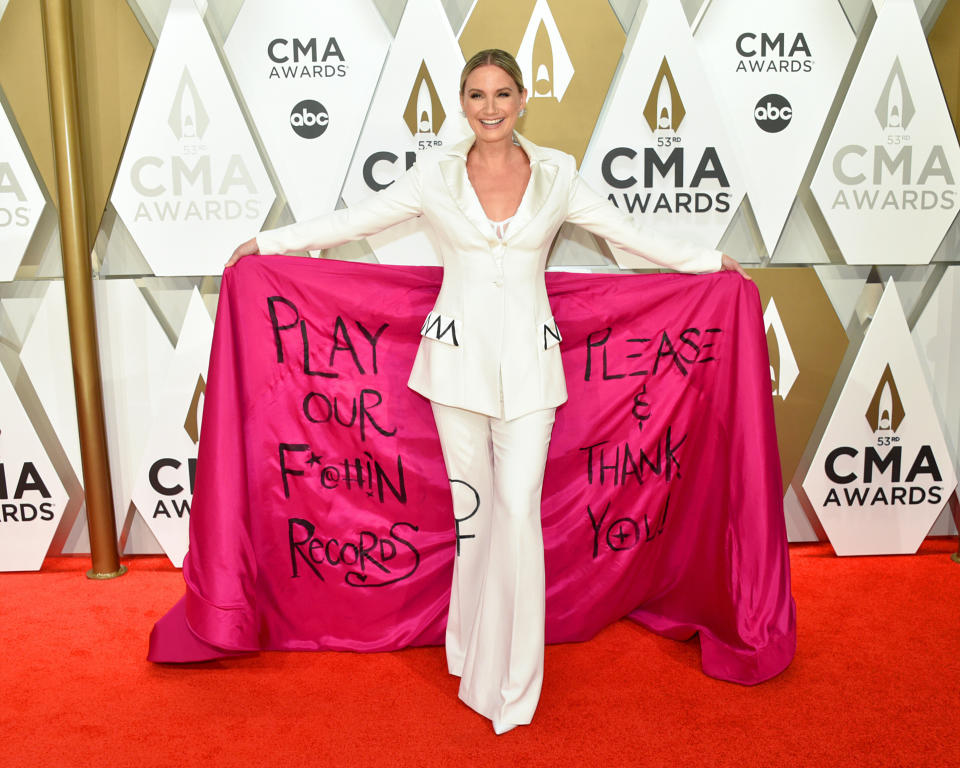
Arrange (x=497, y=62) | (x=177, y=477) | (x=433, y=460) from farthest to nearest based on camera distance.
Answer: (x=177, y=477), (x=433, y=460), (x=497, y=62)

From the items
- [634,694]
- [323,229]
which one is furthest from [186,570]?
[634,694]

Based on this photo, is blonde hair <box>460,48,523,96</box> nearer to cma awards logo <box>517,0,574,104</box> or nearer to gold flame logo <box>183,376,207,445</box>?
cma awards logo <box>517,0,574,104</box>

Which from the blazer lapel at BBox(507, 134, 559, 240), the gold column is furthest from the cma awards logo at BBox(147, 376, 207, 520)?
the blazer lapel at BBox(507, 134, 559, 240)

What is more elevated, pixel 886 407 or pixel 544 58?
pixel 544 58

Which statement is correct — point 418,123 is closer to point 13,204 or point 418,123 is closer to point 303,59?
point 303,59

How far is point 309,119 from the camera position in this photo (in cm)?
321

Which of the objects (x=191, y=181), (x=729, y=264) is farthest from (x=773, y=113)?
(x=191, y=181)

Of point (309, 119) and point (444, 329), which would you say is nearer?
point (444, 329)

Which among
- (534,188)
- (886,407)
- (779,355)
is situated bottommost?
(886,407)

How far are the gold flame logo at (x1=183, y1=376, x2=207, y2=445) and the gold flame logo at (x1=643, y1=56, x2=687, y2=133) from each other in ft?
7.12

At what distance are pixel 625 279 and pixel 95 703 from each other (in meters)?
2.10

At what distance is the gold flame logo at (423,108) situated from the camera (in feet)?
10.5

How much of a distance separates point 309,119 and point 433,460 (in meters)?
1.53

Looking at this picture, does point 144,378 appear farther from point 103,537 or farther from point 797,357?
point 797,357
